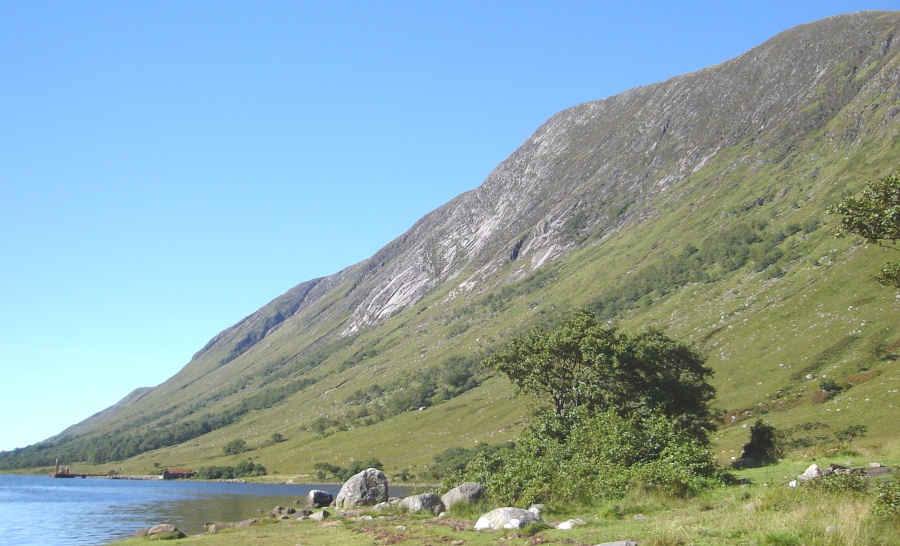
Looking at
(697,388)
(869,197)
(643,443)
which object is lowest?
(697,388)

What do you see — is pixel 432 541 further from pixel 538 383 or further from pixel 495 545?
pixel 538 383

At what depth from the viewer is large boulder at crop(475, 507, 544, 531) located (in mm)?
22906

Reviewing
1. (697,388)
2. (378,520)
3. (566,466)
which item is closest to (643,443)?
(566,466)

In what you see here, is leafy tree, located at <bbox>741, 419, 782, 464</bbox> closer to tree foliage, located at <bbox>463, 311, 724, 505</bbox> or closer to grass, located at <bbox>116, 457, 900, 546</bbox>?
tree foliage, located at <bbox>463, 311, 724, 505</bbox>

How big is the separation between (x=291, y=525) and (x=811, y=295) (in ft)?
526

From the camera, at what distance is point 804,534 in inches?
599

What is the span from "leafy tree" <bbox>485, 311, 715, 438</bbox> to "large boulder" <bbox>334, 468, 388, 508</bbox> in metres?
16.6

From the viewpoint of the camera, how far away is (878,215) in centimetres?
2681

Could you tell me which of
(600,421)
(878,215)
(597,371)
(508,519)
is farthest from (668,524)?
(597,371)

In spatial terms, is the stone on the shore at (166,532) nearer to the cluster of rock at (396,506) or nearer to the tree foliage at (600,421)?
the cluster of rock at (396,506)

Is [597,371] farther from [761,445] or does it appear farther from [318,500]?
[318,500]

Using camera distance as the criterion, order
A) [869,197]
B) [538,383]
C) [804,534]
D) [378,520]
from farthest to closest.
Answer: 1. [538,383]
2. [378,520]
3. [869,197]
4. [804,534]

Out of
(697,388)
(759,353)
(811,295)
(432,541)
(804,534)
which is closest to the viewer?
(804,534)

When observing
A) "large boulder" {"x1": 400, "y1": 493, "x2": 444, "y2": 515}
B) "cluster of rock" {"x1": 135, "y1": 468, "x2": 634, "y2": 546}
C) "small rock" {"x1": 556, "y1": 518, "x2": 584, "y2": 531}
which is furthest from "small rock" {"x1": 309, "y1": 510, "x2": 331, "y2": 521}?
"small rock" {"x1": 556, "y1": 518, "x2": 584, "y2": 531}
